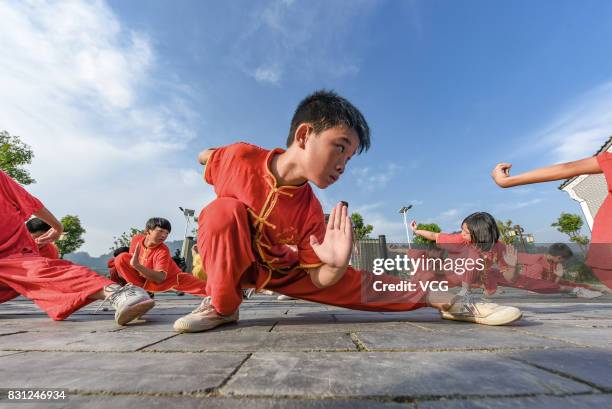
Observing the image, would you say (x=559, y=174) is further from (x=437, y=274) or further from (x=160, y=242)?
(x=160, y=242)

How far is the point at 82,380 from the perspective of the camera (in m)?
0.83

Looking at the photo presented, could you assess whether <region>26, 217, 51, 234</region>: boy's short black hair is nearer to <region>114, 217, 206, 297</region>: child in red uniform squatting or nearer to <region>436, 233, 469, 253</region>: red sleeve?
<region>114, 217, 206, 297</region>: child in red uniform squatting

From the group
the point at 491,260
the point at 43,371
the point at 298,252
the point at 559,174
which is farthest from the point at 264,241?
the point at 491,260

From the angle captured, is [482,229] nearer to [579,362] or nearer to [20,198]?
[579,362]

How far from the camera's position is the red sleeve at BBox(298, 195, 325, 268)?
6.91 feet

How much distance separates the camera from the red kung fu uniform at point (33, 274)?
2.20 metres

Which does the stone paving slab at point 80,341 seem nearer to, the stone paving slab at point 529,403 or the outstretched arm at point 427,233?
the stone paving slab at point 529,403

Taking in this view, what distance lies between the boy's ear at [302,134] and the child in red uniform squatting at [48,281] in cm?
156

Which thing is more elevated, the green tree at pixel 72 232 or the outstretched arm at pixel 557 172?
the green tree at pixel 72 232

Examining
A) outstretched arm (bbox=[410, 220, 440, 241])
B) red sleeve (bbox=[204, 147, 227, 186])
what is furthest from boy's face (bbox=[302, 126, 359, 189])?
outstretched arm (bbox=[410, 220, 440, 241])

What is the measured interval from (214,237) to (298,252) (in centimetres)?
64

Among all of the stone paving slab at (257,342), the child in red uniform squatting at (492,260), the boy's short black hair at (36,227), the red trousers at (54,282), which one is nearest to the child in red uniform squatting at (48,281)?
the red trousers at (54,282)

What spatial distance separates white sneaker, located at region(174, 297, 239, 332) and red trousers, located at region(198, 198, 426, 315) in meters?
0.05

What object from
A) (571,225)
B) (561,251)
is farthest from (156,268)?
(571,225)
